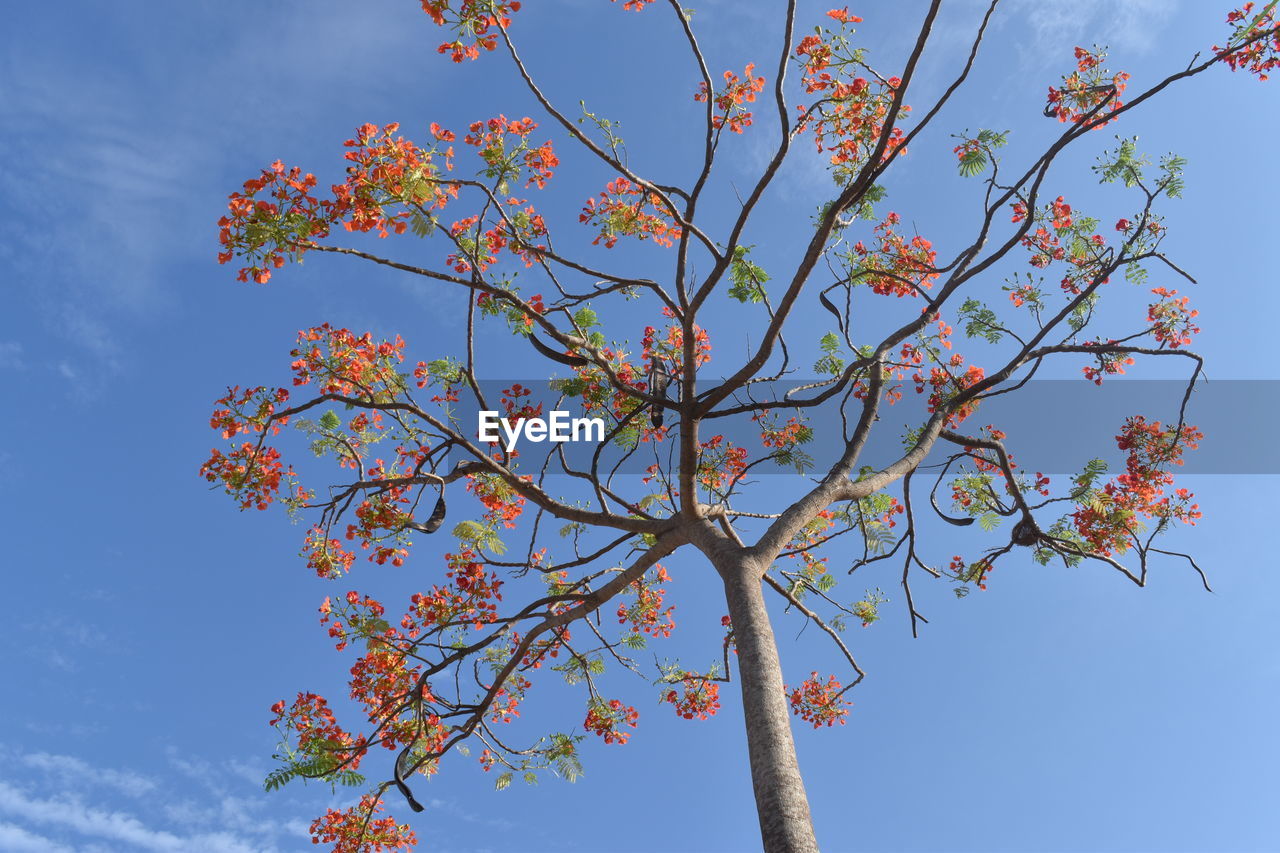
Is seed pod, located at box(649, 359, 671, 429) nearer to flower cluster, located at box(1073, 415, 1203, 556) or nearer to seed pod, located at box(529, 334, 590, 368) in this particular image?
seed pod, located at box(529, 334, 590, 368)

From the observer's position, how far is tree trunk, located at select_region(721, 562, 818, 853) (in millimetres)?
4609

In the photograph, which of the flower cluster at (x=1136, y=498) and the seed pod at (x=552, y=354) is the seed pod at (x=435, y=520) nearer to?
Answer: the seed pod at (x=552, y=354)

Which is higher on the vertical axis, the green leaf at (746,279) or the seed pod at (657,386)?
the green leaf at (746,279)

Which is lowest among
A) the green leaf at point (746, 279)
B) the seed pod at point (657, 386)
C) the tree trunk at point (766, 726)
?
the tree trunk at point (766, 726)

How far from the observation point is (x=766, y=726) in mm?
5109

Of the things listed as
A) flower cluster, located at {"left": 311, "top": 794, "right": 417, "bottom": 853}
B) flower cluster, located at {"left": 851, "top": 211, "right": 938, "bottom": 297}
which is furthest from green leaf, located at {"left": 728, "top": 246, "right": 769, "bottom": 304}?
flower cluster, located at {"left": 311, "top": 794, "right": 417, "bottom": 853}

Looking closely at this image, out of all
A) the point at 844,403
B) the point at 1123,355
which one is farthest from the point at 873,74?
the point at 1123,355

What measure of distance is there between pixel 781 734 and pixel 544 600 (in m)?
2.49

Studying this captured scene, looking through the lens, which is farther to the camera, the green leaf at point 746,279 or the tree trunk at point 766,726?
the green leaf at point 746,279

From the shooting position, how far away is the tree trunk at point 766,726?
4.61 metres

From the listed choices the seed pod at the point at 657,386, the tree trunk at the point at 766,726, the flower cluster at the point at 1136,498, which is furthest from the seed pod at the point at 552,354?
the flower cluster at the point at 1136,498

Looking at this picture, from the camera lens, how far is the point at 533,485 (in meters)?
7.18

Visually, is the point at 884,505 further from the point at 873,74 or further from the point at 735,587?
the point at 873,74

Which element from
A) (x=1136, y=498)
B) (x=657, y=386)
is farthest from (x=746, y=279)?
(x=1136, y=498)
